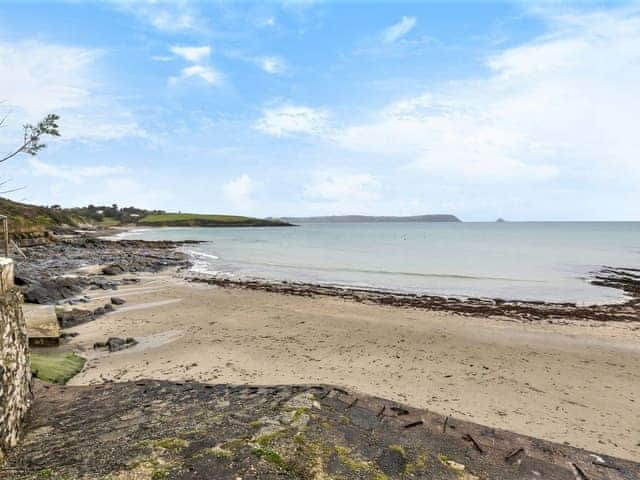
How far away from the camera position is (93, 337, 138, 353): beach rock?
394 inches

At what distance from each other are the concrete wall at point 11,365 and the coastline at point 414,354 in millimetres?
2949

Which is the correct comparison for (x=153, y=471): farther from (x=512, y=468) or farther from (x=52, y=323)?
(x=52, y=323)

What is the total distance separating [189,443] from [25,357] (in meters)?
3.02

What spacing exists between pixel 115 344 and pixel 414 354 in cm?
831

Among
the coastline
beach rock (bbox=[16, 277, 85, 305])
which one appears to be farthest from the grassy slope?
the coastline

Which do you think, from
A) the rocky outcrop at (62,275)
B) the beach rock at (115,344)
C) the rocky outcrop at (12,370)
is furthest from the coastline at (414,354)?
the rocky outcrop at (12,370)

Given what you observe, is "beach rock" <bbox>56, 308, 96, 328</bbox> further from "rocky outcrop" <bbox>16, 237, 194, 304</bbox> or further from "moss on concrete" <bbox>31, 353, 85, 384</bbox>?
"rocky outcrop" <bbox>16, 237, 194, 304</bbox>

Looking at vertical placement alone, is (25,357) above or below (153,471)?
above

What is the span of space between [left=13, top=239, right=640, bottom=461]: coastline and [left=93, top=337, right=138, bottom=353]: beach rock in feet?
0.76

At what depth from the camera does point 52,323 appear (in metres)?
10.6

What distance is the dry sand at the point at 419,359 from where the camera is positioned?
6.85 m

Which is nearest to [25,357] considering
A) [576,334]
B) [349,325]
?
[349,325]

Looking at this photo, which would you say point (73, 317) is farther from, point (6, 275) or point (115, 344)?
point (6, 275)

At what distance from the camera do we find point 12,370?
4.71m
